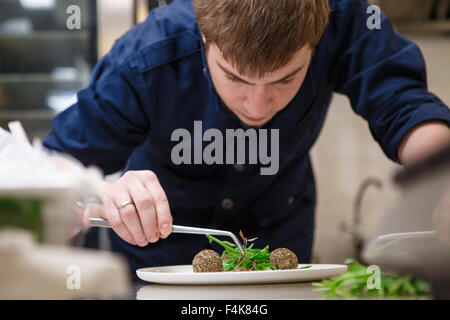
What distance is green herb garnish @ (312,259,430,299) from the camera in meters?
0.53

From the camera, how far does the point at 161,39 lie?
789 millimetres

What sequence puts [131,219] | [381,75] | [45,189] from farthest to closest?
[381,75]
[131,219]
[45,189]

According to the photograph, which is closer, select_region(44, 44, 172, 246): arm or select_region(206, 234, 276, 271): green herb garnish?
select_region(206, 234, 276, 271): green herb garnish

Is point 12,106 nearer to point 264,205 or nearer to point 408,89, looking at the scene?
point 264,205

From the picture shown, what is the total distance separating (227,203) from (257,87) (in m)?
0.16

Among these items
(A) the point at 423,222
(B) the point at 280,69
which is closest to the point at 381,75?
(B) the point at 280,69

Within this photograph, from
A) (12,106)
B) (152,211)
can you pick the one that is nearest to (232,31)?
(152,211)

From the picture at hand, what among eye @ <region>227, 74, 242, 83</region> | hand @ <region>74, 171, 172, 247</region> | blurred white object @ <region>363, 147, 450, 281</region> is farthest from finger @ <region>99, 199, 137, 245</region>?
blurred white object @ <region>363, 147, 450, 281</region>

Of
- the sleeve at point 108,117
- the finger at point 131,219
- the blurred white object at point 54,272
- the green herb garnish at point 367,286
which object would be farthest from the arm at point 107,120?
the green herb garnish at point 367,286

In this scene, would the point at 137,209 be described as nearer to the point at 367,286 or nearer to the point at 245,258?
the point at 245,258

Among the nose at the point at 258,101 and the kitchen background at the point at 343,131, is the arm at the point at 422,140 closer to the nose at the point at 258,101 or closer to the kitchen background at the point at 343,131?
the kitchen background at the point at 343,131

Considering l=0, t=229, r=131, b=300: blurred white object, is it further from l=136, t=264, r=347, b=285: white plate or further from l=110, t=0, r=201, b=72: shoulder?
l=110, t=0, r=201, b=72: shoulder

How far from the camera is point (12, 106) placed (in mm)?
1272
